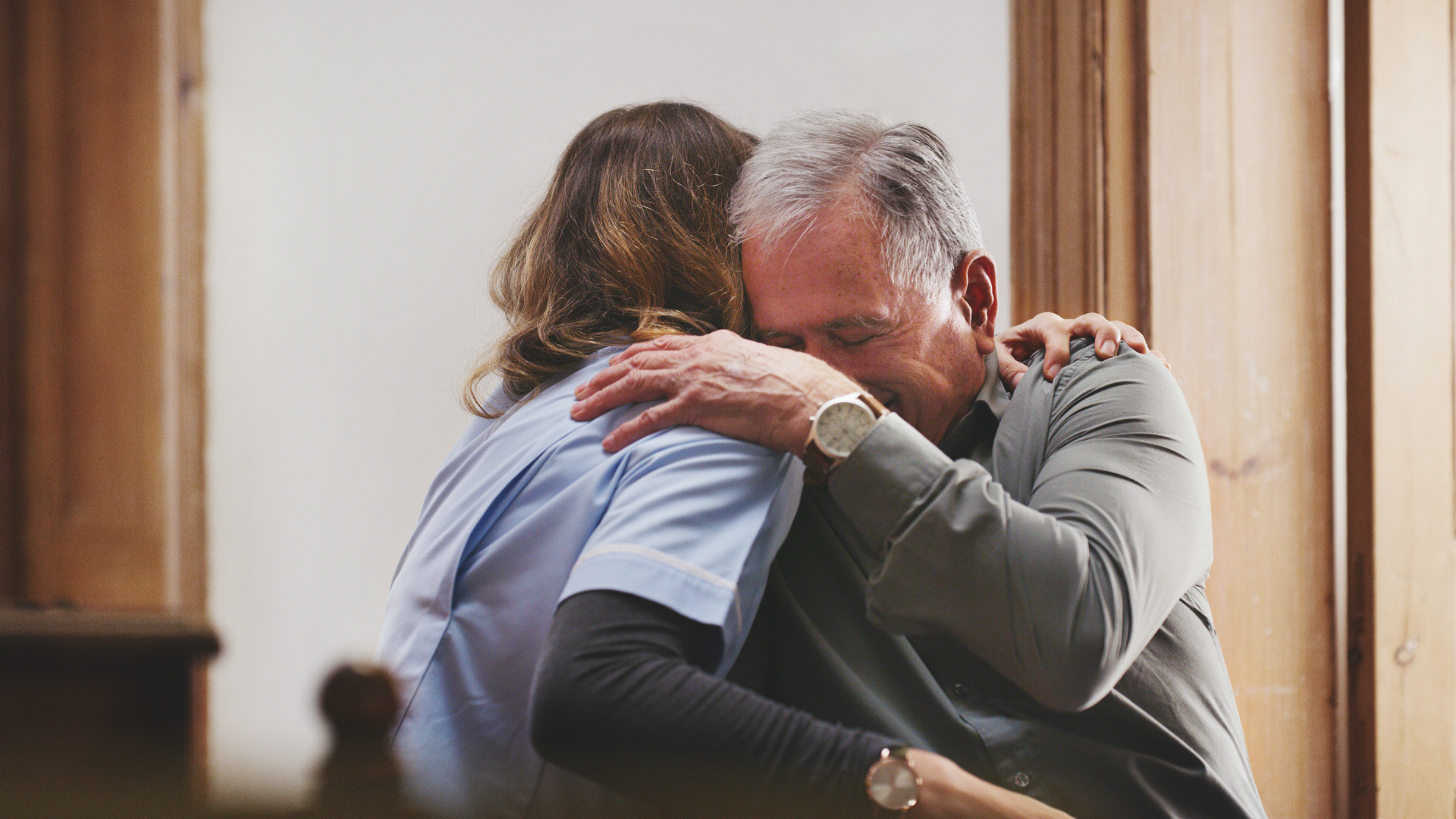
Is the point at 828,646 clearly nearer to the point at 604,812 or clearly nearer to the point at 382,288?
the point at 604,812

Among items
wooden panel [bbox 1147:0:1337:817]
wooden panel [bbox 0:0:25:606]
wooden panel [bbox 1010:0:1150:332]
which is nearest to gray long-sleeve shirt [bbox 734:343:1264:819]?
wooden panel [bbox 1010:0:1150:332]

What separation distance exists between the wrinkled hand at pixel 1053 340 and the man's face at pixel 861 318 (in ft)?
0.21

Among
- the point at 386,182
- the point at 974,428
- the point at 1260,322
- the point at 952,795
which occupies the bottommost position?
the point at 952,795

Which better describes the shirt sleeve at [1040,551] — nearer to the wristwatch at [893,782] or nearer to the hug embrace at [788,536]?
the hug embrace at [788,536]

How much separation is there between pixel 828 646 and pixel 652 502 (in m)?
0.32

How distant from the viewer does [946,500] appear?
2.51 feet

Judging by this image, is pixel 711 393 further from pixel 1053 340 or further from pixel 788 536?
pixel 1053 340

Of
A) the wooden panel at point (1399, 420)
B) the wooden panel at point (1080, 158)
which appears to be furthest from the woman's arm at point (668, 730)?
the wooden panel at point (1399, 420)

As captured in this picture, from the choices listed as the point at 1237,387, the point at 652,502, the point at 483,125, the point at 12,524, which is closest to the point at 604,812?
the point at 652,502

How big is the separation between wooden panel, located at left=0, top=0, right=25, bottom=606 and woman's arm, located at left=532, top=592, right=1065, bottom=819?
49cm

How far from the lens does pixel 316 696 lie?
1.49 ft

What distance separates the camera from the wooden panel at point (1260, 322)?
1475 millimetres

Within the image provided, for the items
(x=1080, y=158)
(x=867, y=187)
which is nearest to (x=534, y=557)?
(x=867, y=187)

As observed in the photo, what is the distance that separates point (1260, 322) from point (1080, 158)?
43 centimetres
